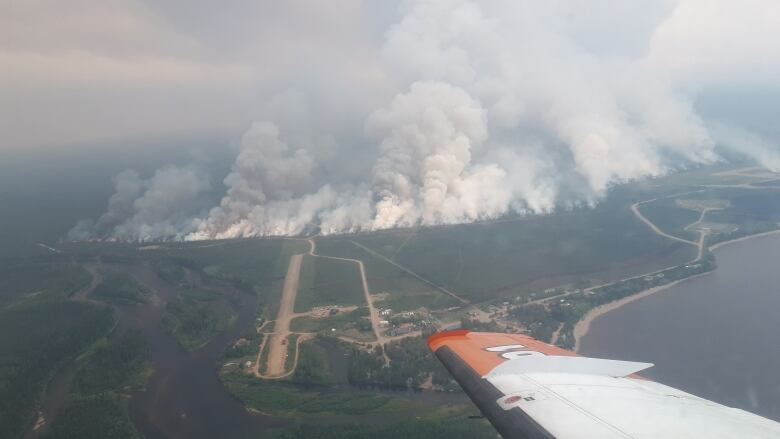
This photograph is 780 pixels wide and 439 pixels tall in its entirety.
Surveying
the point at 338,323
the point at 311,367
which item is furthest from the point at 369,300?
the point at 311,367

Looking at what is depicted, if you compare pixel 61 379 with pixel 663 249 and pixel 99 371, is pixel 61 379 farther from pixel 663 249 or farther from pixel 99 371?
pixel 663 249

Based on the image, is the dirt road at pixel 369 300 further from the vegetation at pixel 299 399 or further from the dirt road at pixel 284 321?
the vegetation at pixel 299 399

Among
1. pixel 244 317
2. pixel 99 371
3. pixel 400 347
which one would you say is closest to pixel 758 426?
pixel 400 347

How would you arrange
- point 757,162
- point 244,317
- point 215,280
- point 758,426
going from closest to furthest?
point 758,426 < point 244,317 < point 215,280 < point 757,162

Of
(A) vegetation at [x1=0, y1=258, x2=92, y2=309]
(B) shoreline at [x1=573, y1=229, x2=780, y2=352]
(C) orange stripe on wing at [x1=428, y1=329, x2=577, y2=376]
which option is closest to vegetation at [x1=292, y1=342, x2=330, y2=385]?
(B) shoreline at [x1=573, y1=229, x2=780, y2=352]

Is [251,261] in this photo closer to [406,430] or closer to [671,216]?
[406,430]
